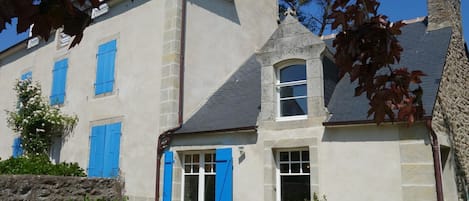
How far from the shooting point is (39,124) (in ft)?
39.8

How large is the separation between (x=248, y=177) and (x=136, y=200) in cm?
306

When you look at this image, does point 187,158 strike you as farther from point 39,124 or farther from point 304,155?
point 39,124

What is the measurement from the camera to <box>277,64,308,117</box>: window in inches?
323

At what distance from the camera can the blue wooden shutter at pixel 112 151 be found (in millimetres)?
10305

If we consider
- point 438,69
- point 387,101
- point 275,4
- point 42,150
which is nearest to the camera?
point 387,101

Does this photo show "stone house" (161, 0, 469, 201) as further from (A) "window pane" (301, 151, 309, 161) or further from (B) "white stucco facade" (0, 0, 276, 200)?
(B) "white stucco facade" (0, 0, 276, 200)

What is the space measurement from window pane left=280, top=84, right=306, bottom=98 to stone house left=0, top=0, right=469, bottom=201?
0.02 m

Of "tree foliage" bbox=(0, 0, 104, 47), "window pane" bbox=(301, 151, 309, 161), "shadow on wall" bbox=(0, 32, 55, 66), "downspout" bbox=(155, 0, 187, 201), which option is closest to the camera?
"tree foliage" bbox=(0, 0, 104, 47)

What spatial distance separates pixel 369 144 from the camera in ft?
23.2

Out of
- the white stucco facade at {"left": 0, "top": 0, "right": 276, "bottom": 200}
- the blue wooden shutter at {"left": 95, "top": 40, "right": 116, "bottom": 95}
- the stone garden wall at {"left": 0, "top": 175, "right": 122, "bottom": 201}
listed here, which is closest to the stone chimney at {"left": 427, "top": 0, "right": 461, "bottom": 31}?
the white stucco facade at {"left": 0, "top": 0, "right": 276, "bottom": 200}

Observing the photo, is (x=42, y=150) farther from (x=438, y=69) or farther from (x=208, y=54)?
(x=438, y=69)

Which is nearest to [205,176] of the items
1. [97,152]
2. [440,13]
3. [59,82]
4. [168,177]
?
[168,177]

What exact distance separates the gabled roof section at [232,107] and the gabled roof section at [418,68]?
5.67 feet

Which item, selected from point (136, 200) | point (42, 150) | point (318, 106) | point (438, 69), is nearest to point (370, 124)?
point (318, 106)
